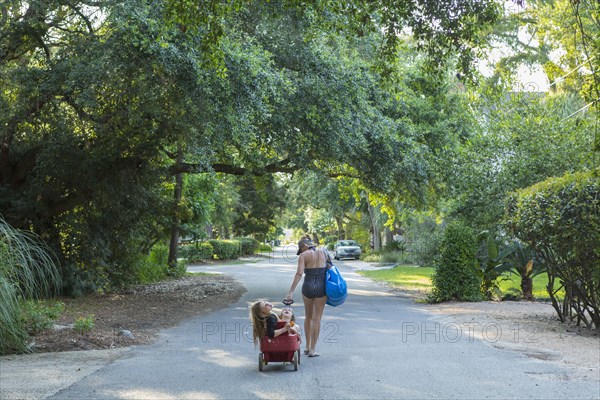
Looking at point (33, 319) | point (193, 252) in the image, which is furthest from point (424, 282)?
point (193, 252)

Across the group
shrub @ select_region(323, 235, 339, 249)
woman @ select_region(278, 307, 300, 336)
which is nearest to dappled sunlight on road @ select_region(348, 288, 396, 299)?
woman @ select_region(278, 307, 300, 336)

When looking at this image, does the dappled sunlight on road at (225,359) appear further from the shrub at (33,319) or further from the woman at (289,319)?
the shrub at (33,319)

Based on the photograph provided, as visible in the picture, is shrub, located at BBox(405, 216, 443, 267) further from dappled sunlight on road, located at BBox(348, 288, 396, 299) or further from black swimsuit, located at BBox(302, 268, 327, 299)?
black swimsuit, located at BBox(302, 268, 327, 299)

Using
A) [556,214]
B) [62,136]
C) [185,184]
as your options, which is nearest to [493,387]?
[556,214]

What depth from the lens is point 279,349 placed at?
8.63 meters

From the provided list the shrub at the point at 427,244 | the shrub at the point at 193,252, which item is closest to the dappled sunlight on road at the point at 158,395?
the shrub at the point at 427,244

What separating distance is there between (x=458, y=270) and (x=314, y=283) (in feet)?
30.7

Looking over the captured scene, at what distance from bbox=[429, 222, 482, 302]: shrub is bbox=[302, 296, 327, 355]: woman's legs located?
910 cm

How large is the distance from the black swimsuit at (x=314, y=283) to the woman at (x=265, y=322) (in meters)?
1.08

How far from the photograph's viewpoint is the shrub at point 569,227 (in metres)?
11.3

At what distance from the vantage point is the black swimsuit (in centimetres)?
978

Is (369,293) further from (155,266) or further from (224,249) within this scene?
(224,249)

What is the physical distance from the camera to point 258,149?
19828 millimetres

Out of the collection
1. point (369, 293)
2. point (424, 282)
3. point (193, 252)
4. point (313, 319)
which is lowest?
point (369, 293)
